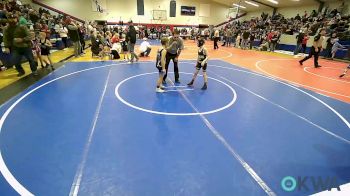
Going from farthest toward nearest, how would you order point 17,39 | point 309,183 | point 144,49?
point 144,49, point 17,39, point 309,183

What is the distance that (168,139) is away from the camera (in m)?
3.83

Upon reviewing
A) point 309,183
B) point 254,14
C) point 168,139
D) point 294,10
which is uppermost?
point 254,14

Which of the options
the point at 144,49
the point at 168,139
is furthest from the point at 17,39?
the point at 144,49

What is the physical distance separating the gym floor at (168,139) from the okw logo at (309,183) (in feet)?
0.26

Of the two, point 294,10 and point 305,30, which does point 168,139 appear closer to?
A: point 305,30

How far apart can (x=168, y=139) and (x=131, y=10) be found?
3165 centimetres

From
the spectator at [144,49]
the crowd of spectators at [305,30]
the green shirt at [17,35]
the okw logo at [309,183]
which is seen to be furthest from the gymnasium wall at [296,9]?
the green shirt at [17,35]

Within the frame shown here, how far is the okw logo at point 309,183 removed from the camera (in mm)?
2805

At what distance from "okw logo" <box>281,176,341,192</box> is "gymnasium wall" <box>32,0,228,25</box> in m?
32.6

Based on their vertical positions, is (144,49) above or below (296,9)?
below

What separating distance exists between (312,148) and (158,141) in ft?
8.66

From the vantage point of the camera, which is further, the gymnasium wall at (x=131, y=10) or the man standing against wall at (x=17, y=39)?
the gymnasium wall at (x=131, y=10)

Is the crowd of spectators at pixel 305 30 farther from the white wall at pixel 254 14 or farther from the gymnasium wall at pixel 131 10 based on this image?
the gymnasium wall at pixel 131 10

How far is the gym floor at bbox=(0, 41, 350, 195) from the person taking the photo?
2.82 metres
